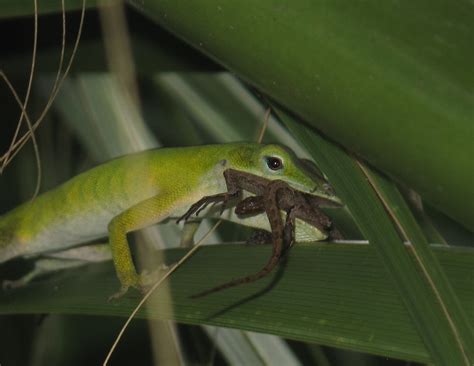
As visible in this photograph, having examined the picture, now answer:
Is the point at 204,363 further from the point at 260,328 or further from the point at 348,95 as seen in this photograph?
the point at 348,95

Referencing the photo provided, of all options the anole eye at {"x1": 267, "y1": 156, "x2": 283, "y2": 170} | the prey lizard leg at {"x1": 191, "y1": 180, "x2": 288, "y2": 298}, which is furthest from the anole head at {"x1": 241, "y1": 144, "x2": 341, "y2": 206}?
the prey lizard leg at {"x1": 191, "y1": 180, "x2": 288, "y2": 298}

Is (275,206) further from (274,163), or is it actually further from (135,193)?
(135,193)

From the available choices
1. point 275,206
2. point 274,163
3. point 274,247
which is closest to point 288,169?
point 274,163

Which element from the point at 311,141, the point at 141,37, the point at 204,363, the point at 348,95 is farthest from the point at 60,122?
the point at 348,95

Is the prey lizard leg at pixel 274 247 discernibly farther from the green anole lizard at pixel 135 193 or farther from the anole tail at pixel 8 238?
the anole tail at pixel 8 238

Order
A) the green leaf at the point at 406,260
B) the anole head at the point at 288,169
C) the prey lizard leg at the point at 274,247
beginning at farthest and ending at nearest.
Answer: the anole head at the point at 288,169, the prey lizard leg at the point at 274,247, the green leaf at the point at 406,260


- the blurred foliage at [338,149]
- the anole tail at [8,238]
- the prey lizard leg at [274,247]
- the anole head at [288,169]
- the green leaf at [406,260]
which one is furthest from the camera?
the anole tail at [8,238]

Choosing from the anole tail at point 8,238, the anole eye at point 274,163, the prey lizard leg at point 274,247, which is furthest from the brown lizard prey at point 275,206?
the anole tail at point 8,238

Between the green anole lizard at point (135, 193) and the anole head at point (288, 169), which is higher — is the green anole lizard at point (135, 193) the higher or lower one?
the higher one
